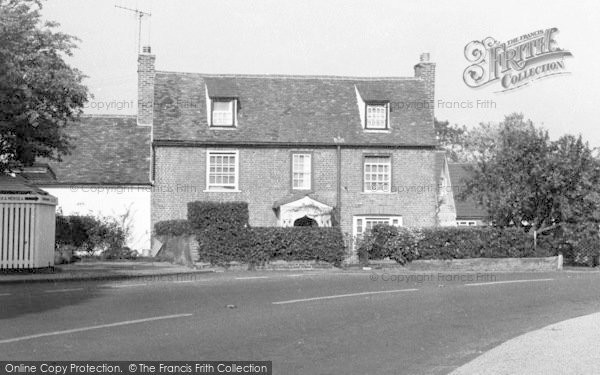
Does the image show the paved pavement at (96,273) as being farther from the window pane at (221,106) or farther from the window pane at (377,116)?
the window pane at (377,116)

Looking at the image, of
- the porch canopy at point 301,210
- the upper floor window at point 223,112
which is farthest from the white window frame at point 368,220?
the upper floor window at point 223,112

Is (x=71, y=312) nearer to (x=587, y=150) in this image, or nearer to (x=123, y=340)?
(x=123, y=340)

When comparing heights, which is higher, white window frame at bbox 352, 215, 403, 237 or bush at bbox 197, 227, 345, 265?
white window frame at bbox 352, 215, 403, 237

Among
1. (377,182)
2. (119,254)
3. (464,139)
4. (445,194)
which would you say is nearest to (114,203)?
(119,254)

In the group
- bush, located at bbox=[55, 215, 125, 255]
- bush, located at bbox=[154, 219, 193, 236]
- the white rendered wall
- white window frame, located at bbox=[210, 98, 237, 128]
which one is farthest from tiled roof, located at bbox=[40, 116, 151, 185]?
white window frame, located at bbox=[210, 98, 237, 128]

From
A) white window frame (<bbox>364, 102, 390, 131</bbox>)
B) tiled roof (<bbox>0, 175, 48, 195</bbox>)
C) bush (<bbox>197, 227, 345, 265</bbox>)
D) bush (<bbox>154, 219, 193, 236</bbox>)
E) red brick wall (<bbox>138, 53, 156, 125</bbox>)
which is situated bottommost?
bush (<bbox>197, 227, 345, 265</bbox>)

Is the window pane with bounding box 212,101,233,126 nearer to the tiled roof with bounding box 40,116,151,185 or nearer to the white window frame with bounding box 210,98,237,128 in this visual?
the white window frame with bounding box 210,98,237,128

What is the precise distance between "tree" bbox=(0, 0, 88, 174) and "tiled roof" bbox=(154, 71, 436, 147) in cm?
1101

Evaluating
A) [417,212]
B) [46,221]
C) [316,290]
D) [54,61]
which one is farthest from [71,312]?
[417,212]

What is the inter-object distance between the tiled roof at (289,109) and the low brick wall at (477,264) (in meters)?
8.85

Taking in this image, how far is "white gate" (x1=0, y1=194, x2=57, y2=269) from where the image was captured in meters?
24.0

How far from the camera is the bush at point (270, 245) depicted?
95.0 ft

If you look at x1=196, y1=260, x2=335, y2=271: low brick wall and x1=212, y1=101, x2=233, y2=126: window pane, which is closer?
x1=196, y1=260, x2=335, y2=271: low brick wall

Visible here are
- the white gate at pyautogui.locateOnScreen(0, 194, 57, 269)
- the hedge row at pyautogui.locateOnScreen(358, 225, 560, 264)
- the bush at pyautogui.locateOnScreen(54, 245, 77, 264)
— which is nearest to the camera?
the white gate at pyautogui.locateOnScreen(0, 194, 57, 269)
